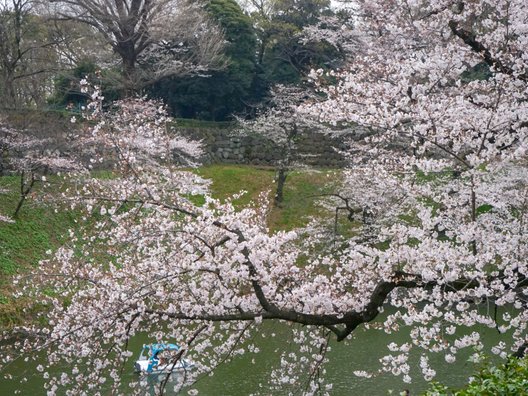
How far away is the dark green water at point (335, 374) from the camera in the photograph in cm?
903

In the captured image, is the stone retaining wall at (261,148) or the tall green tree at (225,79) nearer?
the tall green tree at (225,79)

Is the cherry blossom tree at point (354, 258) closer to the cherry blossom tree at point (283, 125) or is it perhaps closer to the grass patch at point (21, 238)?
the grass patch at point (21, 238)

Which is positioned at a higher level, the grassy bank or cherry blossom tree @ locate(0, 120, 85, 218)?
cherry blossom tree @ locate(0, 120, 85, 218)

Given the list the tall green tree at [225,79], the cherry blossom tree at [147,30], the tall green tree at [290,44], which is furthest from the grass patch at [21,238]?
the tall green tree at [290,44]

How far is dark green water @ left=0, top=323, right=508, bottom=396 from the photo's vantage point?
9031 millimetres

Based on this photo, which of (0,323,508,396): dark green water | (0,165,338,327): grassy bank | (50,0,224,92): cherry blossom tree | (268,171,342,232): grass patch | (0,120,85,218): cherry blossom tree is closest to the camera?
(0,323,508,396): dark green water

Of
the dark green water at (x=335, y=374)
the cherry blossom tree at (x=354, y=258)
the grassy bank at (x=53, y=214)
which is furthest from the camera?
the grassy bank at (x=53, y=214)

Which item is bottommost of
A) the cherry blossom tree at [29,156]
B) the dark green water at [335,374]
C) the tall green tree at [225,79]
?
the dark green water at [335,374]

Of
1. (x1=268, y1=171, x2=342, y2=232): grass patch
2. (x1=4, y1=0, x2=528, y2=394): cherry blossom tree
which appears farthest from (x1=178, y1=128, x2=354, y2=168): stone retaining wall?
(x1=4, y1=0, x2=528, y2=394): cherry blossom tree

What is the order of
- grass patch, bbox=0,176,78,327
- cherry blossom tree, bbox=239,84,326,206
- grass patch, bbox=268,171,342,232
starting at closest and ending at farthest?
grass patch, bbox=0,176,78,327 → grass patch, bbox=268,171,342,232 → cherry blossom tree, bbox=239,84,326,206

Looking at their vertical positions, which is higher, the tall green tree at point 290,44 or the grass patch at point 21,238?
the tall green tree at point 290,44

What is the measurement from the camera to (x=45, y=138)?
15.8m

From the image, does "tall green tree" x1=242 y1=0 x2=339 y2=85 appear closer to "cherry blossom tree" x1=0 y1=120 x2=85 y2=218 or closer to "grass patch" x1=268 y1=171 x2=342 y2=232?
"grass patch" x1=268 y1=171 x2=342 y2=232

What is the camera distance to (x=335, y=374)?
961 cm
